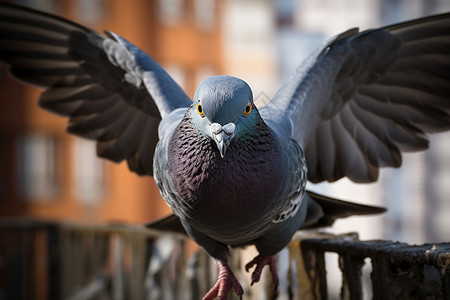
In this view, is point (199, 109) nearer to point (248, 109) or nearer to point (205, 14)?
point (248, 109)

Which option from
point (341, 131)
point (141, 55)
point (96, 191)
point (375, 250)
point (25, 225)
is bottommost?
point (96, 191)

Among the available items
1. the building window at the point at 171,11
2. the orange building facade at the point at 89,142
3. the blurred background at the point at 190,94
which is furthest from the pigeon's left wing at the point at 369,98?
the building window at the point at 171,11

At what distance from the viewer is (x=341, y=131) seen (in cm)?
266

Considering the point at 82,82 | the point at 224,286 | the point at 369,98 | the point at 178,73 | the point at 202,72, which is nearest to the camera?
the point at 224,286

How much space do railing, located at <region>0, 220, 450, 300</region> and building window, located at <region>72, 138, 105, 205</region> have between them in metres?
6.63

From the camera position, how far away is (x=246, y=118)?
5.32ft

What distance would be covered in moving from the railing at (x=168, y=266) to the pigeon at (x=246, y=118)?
19cm

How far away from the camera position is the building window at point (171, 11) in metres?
11.9

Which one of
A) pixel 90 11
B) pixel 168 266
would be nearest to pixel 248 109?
pixel 168 266

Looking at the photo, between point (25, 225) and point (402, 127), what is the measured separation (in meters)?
2.88

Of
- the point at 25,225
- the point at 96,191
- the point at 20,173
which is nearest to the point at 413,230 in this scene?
the point at 96,191

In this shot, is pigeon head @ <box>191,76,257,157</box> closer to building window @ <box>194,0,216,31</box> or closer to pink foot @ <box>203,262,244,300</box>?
pink foot @ <box>203,262,244,300</box>

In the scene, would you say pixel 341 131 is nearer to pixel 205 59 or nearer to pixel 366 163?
pixel 366 163

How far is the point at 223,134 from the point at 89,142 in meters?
9.91
